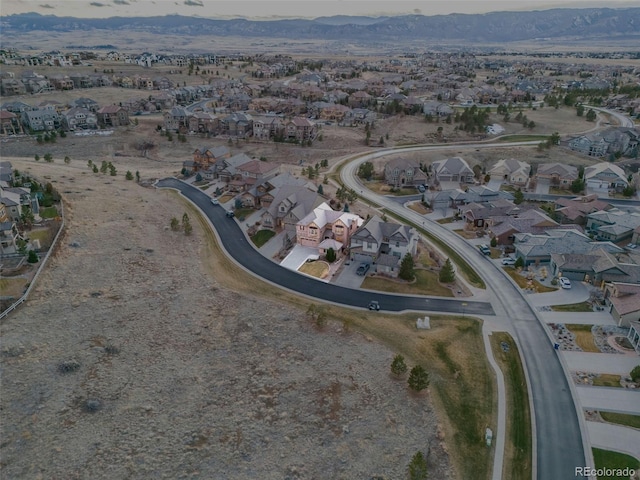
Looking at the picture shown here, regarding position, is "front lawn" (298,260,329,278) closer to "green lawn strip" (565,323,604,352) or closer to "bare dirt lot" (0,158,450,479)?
"bare dirt lot" (0,158,450,479)

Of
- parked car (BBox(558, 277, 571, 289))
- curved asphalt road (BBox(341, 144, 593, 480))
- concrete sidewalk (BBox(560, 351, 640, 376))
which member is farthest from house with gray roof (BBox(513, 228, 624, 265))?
concrete sidewalk (BBox(560, 351, 640, 376))

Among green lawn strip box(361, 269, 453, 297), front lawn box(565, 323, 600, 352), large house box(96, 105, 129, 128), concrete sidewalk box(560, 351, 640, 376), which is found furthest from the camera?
large house box(96, 105, 129, 128)

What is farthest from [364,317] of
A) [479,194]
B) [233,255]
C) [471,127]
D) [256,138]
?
[471,127]

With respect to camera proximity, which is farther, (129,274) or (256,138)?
(256,138)

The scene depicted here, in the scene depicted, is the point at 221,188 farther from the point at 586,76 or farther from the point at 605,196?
the point at 586,76

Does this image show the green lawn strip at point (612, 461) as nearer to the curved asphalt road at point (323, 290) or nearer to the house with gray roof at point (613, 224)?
the curved asphalt road at point (323, 290)

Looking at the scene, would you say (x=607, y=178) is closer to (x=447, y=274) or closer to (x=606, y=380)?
(x=447, y=274)

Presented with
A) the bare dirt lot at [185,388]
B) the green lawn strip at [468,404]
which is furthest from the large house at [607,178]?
the bare dirt lot at [185,388]

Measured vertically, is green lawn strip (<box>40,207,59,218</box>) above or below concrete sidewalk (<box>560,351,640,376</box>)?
above
